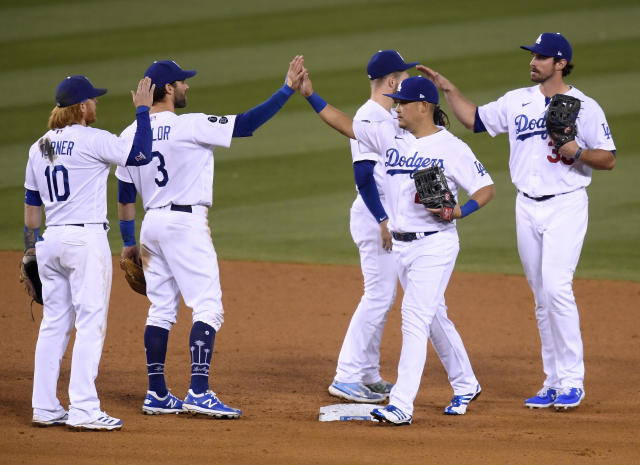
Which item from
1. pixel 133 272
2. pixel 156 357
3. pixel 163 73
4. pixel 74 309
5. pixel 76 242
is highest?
pixel 163 73

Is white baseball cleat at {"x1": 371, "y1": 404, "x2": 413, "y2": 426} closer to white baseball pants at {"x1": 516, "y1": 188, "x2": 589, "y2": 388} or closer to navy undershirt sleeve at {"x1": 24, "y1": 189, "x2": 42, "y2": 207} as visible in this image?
white baseball pants at {"x1": 516, "y1": 188, "x2": 589, "y2": 388}

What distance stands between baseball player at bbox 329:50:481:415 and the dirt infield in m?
0.25

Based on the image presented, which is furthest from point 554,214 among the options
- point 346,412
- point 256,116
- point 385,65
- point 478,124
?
point 256,116

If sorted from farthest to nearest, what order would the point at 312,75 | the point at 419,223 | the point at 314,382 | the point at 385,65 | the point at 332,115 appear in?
1. the point at 312,75
2. the point at 314,382
3. the point at 385,65
4. the point at 332,115
5. the point at 419,223

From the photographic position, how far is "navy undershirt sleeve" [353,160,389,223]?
6.06m

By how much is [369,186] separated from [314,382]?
57.8 inches

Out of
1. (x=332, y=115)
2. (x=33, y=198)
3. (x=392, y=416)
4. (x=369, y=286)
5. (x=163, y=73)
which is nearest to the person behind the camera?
(x=392, y=416)

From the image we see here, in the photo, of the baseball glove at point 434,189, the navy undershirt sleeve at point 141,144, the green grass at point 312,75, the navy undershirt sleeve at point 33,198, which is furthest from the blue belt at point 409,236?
the green grass at point 312,75

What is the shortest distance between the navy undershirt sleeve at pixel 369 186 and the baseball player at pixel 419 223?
447 mm

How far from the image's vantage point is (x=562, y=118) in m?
5.76

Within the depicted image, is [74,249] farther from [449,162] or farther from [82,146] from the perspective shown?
[449,162]

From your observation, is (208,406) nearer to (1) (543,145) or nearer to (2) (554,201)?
(2) (554,201)

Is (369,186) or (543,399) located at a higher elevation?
(369,186)

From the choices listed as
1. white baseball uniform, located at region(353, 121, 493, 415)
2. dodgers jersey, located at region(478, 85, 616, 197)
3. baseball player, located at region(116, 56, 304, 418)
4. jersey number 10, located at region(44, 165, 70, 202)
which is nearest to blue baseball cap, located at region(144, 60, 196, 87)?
baseball player, located at region(116, 56, 304, 418)
